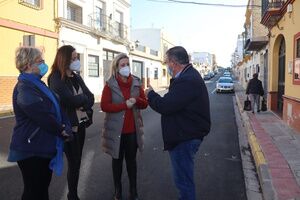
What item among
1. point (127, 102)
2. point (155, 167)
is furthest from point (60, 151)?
point (155, 167)

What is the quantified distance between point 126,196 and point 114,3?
26.3 meters

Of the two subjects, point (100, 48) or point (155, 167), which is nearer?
point (155, 167)

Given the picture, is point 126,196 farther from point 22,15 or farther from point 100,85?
point 100,85

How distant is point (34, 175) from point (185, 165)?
4.96ft

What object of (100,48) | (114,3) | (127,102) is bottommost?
(127,102)

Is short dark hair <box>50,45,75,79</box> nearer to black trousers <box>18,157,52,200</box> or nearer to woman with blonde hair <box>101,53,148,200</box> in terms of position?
woman with blonde hair <box>101,53,148,200</box>

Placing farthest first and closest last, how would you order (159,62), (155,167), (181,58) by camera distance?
(159,62) → (155,167) → (181,58)

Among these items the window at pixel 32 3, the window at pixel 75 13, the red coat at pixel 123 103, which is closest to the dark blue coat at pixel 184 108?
the red coat at pixel 123 103

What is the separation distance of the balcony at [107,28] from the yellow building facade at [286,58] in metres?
13.7

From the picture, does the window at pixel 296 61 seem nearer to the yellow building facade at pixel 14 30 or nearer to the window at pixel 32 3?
the yellow building facade at pixel 14 30

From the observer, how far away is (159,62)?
160 ft

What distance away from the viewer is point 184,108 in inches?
145

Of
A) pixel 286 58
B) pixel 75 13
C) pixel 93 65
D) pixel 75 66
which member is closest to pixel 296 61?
pixel 286 58

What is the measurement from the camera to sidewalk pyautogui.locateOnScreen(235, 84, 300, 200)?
4.87 meters
